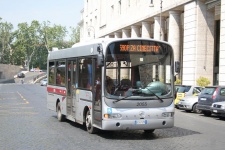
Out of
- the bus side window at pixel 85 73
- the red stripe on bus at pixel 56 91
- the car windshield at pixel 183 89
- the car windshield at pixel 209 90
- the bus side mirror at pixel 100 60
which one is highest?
the bus side mirror at pixel 100 60

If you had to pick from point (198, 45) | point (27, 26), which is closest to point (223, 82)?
point (198, 45)

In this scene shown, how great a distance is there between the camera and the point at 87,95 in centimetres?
1302

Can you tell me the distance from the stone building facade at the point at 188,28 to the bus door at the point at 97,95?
21.6 meters

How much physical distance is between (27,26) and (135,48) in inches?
5101

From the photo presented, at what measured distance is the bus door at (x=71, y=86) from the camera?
14.5 meters

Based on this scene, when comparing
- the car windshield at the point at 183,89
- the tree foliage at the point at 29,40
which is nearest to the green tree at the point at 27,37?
the tree foliage at the point at 29,40

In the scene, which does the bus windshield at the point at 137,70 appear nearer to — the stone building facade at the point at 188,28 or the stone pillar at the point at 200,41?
the stone building facade at the point at 188,28

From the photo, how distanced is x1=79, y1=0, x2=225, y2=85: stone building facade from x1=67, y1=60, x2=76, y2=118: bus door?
19704mm

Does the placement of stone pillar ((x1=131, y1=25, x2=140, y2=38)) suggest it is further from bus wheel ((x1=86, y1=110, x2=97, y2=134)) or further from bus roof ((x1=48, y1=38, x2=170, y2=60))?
bus wheel ((x1=86, y1=110, x2=97, y2=134))

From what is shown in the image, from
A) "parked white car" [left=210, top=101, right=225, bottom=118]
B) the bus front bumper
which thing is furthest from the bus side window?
"parked white car" [left=210, top=101, right=225, bottom=118]

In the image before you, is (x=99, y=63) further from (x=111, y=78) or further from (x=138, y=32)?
(x=138, y=32)

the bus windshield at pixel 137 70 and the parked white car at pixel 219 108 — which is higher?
the bus windshield at pixel 137 70

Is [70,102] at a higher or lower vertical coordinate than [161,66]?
lower

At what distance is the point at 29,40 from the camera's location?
137000mm
